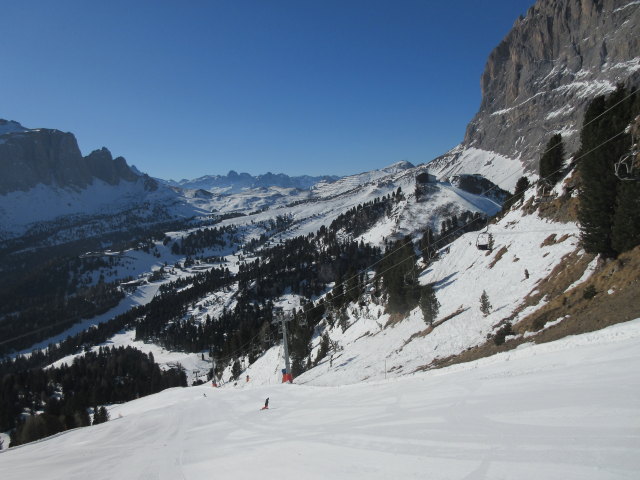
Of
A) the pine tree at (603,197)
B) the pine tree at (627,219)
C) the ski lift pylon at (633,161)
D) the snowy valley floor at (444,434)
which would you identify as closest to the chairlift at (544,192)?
the ski lift pylon at (633,161)

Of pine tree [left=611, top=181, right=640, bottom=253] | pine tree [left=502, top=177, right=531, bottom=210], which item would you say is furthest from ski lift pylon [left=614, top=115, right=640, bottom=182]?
pine tree [left=502, top=177, right=531, bottom=210]

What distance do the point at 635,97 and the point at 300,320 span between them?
73015 mm

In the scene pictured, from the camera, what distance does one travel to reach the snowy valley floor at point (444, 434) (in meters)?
5.89

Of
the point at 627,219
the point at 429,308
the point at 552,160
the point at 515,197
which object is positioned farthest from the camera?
the point at 515,197

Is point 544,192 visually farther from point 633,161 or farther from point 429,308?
point 633,161

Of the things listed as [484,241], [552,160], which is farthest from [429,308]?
[552,160]

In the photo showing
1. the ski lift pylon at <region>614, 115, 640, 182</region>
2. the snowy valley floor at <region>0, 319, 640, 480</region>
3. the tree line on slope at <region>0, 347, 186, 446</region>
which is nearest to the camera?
the snowy valley floor at <region>0, 319, 640, 480</region>

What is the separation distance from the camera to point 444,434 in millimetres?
7926

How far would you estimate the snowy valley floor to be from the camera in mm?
5891

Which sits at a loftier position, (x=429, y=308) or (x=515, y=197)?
(x=515, y=197)

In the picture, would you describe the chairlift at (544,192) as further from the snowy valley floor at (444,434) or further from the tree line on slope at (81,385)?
the tree line on slope at (81,385)

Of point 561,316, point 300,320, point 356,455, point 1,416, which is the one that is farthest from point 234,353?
point 356,455

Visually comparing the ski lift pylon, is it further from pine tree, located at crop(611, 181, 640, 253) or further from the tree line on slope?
the tree line on slope

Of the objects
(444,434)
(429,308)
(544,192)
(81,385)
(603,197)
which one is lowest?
(81,385)
